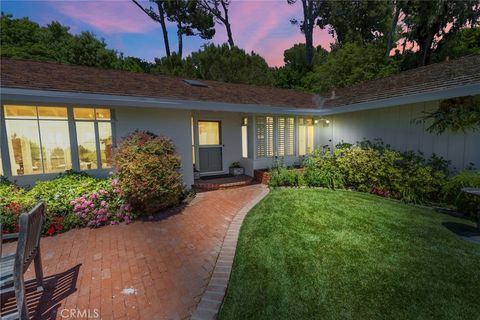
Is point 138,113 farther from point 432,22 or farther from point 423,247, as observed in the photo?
point 432,22

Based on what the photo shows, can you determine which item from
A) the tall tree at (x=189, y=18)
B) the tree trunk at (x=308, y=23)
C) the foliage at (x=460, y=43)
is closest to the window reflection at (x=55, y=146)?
the tall tree at (x=189, y=18)

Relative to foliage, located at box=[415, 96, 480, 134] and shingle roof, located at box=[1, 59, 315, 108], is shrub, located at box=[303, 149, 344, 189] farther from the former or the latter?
shingle roof, located at box=[1, 59, 315, 108]

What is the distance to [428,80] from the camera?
24.5ft

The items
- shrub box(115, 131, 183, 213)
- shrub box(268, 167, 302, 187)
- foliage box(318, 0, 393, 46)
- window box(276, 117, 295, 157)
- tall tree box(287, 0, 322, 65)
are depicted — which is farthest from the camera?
tall tree box(287, 0, 322, 65)

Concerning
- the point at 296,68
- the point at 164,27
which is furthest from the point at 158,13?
the point at 296,68

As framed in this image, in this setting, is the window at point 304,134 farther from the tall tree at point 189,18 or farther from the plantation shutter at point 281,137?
the tall tree at point 189,18

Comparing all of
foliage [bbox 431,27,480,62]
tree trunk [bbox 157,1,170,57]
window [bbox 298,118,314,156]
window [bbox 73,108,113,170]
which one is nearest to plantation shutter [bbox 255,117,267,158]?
window [bbox 298,118,314,156]

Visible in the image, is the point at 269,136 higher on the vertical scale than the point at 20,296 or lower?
higher

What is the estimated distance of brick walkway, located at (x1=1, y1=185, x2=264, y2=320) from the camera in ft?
8.52

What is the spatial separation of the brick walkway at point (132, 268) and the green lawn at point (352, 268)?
602 millimetres

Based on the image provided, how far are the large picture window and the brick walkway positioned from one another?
2286 millimetres

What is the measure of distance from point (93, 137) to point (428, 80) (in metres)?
10.7

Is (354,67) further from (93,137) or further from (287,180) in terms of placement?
(93,137)

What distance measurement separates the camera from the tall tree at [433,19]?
15.1 m
